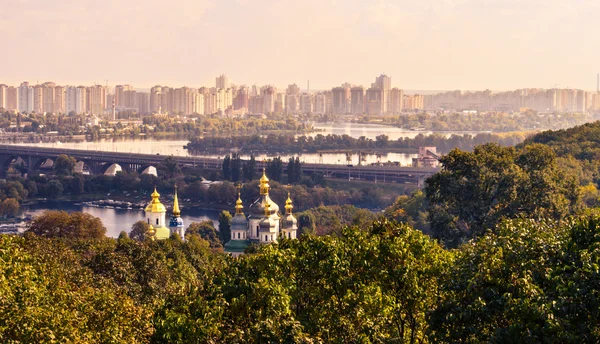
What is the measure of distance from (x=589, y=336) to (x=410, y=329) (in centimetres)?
168

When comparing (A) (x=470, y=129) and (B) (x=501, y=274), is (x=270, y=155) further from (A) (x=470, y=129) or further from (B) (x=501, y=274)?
(B) (x=501, y=274)

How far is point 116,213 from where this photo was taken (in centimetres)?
2994

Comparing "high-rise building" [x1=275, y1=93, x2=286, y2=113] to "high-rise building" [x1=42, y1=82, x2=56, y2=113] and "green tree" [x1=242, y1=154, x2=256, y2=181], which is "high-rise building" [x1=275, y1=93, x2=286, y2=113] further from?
"green tree" [x1=242, y1=154, x2=256, y2=181]

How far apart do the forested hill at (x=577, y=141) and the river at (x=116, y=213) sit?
8469mm

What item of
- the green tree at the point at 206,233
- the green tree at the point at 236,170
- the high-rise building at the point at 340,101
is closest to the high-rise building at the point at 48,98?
the high-rise building at the point at 340,101

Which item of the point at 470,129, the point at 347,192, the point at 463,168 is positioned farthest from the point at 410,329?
the point at 470,129

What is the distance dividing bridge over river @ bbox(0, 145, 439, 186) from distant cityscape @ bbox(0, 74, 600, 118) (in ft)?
171

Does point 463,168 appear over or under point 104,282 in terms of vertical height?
over

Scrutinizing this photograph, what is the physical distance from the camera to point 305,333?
5988mm

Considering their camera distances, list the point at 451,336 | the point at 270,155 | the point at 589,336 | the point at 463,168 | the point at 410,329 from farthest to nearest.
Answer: the point at 270,155 → the point at 463,168 → the point at 410,329 → the point at 451,336 → the point at 589,336

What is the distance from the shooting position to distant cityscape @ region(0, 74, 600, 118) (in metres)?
106

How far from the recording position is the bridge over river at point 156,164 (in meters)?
36.8

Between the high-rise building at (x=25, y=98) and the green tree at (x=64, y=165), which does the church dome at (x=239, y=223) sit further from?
the high-rise building at (x=25, y=98)

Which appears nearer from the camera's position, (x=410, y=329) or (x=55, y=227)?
(x=410, y=329)
